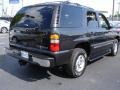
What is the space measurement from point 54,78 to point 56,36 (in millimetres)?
1344

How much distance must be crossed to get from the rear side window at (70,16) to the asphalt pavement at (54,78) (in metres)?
1.43

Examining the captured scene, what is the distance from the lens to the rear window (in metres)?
5.27

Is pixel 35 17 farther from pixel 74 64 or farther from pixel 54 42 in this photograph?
pixel 74 64

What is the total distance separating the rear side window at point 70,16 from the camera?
5379 mm

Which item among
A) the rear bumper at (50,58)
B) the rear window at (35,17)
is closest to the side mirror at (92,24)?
the rear bumper at (50,58)

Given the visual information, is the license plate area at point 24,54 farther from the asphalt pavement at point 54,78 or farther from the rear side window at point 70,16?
the rear side window at point 70,16

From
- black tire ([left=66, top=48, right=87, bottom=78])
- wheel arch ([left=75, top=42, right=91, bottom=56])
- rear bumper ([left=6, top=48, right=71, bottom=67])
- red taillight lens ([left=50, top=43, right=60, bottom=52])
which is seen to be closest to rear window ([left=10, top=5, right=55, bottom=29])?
red taillight lens ([left=50, top=43, right=60, bottom=52])

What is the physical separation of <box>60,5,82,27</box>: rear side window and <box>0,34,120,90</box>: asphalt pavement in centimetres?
143

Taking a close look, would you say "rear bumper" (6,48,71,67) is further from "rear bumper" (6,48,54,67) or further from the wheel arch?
the wheel arch

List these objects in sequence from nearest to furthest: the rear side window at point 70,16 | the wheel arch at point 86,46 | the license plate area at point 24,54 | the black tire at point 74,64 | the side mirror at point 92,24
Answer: the rear side window at point 70,16 → the license plate area at point 24,54 → the black tire at point 74,64 → the wheel arch at point 86,46 → the side mirror at point 92,24

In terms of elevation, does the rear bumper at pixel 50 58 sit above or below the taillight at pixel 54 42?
below

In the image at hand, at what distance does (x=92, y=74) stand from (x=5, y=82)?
7.87 feet

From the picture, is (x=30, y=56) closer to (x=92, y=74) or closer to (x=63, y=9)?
(x=63, y=9)

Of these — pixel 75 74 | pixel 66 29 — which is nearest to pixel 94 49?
pixel 75 74
